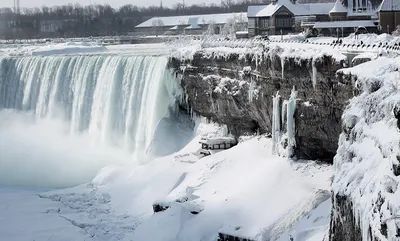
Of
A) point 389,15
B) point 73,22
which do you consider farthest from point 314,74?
point 73,22

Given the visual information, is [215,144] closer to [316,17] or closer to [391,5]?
[391,5]

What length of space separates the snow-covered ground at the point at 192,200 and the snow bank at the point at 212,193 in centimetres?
3

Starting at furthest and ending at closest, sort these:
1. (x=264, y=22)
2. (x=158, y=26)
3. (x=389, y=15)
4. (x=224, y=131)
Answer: (x=158, y=26), (x=264, y=22), (x=389, y=15), (x=224, y=131)

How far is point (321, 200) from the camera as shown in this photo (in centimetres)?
2020

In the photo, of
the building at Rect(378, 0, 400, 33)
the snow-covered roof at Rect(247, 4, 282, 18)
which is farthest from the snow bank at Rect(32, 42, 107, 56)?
the building at Rect(378, 0, 400, 33)

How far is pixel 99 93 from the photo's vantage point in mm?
39156

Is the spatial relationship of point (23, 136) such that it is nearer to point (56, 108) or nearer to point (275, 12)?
point (56, 108)

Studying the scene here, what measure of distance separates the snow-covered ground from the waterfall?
449 cm

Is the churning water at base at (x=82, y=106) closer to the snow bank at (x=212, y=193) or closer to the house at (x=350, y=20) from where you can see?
the snow bank at (x=212, y=193)

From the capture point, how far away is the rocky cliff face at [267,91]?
75.4 ft

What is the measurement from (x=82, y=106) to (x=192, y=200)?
1711cm

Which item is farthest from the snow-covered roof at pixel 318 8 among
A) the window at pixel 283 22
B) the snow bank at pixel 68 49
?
the snow bank at pixel 68 49

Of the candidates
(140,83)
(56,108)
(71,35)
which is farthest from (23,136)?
(71,35)

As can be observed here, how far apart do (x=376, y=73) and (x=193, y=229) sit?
8.84m
